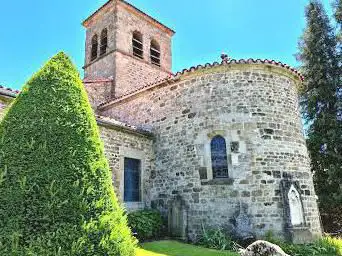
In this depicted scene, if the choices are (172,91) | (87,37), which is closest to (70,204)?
(172,91)

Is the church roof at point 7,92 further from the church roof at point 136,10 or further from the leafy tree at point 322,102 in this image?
the leafy tree at point 322,102

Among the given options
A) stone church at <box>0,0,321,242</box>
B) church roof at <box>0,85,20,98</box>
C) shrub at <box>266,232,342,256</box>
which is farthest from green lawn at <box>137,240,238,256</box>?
church roof at <box>0,85,20,98</box>

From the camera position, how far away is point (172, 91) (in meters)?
11.8

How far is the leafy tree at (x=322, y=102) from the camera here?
46.9ft

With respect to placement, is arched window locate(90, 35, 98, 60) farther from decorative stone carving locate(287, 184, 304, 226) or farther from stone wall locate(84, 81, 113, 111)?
decorative stone carving locate(287, 184, 304, 226)

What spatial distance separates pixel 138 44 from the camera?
18.4 metres

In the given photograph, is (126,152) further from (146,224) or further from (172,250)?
(172,250)

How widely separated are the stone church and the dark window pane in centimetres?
3

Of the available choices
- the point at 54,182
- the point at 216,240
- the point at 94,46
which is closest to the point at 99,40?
the point at 94,46

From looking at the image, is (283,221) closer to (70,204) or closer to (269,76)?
(269,76)

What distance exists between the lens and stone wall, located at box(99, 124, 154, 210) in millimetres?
10211

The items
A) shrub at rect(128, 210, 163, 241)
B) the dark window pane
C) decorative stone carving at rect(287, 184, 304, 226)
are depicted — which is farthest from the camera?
the dark window pane

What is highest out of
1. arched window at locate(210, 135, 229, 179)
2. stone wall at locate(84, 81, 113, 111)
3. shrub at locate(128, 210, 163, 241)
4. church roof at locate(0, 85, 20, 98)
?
stone wall at locate(84, 81, 113, 111)

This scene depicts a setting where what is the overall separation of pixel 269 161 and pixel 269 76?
120 inches
